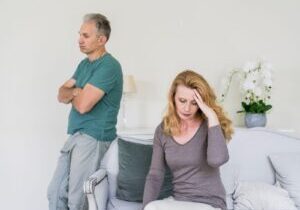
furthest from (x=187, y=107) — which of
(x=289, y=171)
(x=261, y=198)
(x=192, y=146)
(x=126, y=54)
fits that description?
(x=126, y=54)

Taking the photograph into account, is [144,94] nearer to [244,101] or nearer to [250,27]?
[244,101]

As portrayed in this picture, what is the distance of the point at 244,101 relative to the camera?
111 inches

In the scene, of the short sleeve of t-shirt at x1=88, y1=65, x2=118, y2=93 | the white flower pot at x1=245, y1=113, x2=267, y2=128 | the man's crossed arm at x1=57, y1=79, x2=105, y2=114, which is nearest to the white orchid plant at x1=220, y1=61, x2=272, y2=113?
the white flower pot at x1=245, y1=113, x2=267, y2=128

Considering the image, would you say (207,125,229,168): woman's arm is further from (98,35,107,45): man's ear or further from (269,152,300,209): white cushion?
(98,35,107,45): man's ear

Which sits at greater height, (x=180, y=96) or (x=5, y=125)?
(x=180, y=96)

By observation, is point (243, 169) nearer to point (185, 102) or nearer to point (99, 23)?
point (185, 102)

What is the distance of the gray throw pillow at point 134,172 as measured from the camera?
214cm

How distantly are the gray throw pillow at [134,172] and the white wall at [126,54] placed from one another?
0.85 metres

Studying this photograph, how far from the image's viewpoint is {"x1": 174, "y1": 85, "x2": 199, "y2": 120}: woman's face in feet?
5.99

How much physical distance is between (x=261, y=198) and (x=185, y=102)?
0.72 metres

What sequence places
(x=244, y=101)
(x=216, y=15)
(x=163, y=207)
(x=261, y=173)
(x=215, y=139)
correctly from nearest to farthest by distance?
(x=163, y=207), (x=215, y=139), (x=261, y=173), (x=244, y=101), (x=216, y=15)

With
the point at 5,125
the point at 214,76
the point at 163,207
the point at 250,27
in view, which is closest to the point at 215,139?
the point at 163,207

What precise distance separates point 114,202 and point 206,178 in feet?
2.10

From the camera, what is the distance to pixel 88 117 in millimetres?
2121
